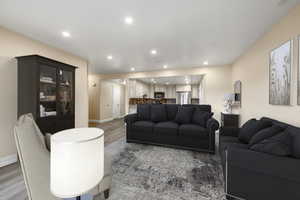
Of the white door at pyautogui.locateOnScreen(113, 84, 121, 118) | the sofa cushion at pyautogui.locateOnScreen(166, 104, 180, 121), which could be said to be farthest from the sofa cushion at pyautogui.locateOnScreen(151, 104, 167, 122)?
the white door at pyautogui.locateOnScreen(113, 84, 121, 118)

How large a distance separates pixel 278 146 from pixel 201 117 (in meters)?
1.88

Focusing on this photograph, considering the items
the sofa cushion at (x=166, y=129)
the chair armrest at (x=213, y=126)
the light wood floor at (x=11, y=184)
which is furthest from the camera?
the sofa cushion at (x=166, y=129)

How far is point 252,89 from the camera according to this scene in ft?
10.1

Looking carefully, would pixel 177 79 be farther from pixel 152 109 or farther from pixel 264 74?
pixel 264 74

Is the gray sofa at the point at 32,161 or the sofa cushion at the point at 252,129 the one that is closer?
the gray sofa at the point at 32,161

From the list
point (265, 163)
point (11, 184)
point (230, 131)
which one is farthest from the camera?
point (230, 131)

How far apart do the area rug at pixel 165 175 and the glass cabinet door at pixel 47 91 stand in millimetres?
1550

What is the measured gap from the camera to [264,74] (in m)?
2.59

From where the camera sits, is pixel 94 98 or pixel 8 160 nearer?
pixel 8 160

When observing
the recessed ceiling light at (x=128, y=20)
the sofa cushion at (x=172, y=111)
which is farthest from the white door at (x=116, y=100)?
the recessed ceiling light at (x=128, y=20)

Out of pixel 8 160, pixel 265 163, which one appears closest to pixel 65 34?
pixel 8 160

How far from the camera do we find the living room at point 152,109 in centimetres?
81

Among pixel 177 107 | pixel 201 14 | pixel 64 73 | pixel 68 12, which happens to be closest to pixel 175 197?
pixel 177 107

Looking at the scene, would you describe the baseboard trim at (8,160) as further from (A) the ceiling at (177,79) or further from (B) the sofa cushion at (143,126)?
(A) the ceiling at (177,79)
